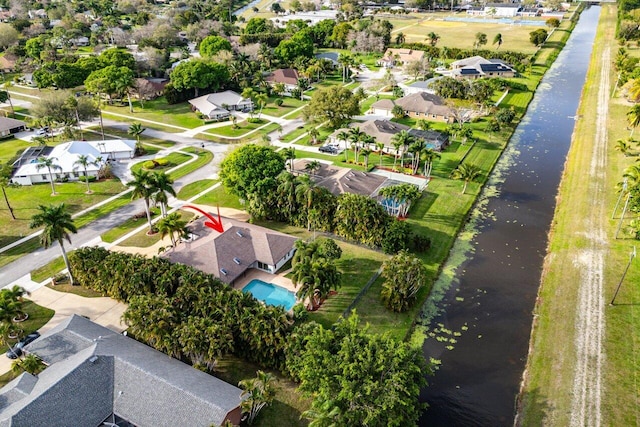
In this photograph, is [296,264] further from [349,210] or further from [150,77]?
[150,77]

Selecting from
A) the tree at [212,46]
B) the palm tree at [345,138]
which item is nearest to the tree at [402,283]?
the palm tree at [345,138]

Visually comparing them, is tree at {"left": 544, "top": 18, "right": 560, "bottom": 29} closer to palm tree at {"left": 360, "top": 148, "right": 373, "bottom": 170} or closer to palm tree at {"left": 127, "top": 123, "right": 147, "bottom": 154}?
palm tree at {"left": 360, "top": 148, "right": 373, "bottom": 170}

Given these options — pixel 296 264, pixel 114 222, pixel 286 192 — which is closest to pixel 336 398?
pixel 296 264

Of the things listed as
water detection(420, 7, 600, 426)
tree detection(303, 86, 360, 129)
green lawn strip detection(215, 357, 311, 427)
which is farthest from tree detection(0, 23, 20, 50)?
green lawn strip detection(215, 357, 311, 427)

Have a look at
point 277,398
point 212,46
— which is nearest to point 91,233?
point 277,398

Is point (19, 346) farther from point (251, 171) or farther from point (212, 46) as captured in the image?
point (212, 46)

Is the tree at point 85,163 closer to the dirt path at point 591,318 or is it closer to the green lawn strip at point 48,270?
the green lawn strip at point 48,270
